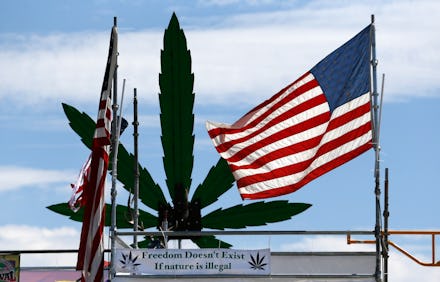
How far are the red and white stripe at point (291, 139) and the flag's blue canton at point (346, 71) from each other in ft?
0.52

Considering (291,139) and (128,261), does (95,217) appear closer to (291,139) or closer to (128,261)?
(128,261)

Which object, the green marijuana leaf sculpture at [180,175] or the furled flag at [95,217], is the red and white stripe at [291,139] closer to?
the furled flag at [95,217]

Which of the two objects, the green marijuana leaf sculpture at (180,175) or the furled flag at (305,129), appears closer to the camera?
the furled flag at (305,129)

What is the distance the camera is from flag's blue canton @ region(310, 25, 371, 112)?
26.8 m

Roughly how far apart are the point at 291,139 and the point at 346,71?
203 cm

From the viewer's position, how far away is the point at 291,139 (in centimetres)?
2645

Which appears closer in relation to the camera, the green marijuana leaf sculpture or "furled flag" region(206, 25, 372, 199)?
"furled flag" region(206, 25, 372, 199)

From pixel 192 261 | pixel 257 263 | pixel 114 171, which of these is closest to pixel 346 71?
pixel 257 263

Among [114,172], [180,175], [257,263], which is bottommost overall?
[257,263]

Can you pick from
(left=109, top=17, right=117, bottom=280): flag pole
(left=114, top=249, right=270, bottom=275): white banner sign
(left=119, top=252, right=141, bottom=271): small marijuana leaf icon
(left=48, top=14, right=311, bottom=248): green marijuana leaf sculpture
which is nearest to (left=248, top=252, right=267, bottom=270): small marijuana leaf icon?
(left=114, top=249, right=270, bottom=275): white banner sign

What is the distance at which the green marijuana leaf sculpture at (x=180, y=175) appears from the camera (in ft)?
133

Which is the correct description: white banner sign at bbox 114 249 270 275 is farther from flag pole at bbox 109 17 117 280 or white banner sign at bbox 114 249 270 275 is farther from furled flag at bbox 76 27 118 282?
furled flag at bbox 76 27 118 282

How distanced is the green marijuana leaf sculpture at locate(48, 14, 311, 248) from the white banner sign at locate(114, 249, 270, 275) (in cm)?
1316

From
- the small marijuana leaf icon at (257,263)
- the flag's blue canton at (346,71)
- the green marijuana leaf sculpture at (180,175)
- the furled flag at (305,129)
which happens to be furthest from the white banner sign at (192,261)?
the green marijuana leaf sculpture at (180,175)
